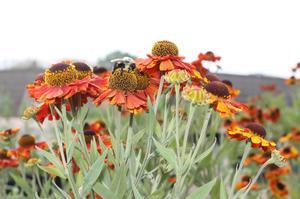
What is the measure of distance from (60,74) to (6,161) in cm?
71

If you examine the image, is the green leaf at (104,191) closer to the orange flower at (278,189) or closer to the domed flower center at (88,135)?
the domed flower center at (88,135)

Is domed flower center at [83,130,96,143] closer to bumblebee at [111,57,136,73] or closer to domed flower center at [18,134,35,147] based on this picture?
bumblebee at [111,57,136,73]

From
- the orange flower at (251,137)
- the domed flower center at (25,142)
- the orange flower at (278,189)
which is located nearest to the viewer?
the orange flower at (251,137)

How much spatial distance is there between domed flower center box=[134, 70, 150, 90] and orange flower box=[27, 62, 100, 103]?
70 millimetres

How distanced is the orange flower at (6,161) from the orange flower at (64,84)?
2.03ft

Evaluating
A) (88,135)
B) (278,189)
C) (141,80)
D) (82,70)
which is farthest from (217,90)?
(278,189)

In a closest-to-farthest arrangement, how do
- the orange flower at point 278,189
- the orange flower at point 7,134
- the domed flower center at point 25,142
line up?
the orange flower at point 7,134 < the domed flower center at point 25,142 < the orange flower at point 278,189

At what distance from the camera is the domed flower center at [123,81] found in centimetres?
86

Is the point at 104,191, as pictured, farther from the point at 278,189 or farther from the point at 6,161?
the point at 278,189

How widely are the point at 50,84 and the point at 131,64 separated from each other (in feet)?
0.47

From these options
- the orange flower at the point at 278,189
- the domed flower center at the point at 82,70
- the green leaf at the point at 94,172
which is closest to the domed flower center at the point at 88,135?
the domed flower center at the point at 82,70

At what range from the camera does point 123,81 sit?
86 centimetres

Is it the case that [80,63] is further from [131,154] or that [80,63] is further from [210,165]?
[210,165]

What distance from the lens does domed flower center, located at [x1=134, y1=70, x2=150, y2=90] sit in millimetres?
895
